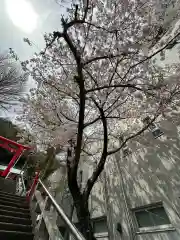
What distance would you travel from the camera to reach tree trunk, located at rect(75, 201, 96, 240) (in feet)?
17.3

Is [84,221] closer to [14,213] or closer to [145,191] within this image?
[14,213]

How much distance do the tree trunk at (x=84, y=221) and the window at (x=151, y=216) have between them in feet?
12.1

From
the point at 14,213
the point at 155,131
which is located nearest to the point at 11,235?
the point at 14,213

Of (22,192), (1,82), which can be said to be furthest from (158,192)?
(1,82)

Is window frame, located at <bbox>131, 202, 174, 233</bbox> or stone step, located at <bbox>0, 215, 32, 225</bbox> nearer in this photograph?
stone step, located at <bbox>0, 215, 32, 225</bbox>

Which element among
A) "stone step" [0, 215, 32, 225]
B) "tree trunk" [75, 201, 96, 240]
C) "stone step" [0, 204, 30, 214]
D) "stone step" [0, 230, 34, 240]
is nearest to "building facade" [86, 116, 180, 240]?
"tree trunk" [75, 201, 96, 240]

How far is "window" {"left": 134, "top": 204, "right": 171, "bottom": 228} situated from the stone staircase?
5338mm

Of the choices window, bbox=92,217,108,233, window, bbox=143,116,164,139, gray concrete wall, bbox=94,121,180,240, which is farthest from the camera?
window, bbox=92,217,108,233

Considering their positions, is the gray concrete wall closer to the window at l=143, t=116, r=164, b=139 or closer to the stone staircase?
the window at l=143, t=116, r=164, b=139

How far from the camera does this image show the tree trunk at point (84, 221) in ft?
17.3

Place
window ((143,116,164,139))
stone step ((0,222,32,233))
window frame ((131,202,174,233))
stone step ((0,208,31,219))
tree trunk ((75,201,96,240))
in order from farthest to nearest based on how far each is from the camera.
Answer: window ((143,116,164,139)), window frame ((131,202,174,233)), stone step ((0,208,31,219)), tree trunk ((75,201,96,240)), stone step ((0,222,32,233))

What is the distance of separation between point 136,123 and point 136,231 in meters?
5.89

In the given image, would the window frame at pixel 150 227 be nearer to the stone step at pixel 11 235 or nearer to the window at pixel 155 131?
the window at pixel 155 131

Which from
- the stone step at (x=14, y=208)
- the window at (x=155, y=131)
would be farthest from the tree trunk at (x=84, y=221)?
the window at (x=155, y=131)
